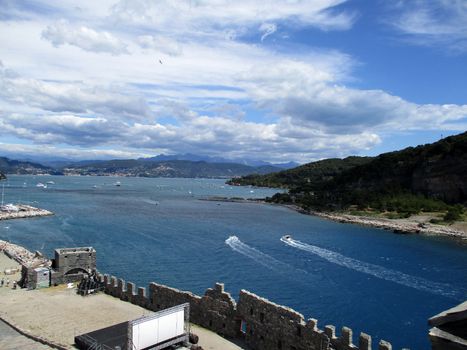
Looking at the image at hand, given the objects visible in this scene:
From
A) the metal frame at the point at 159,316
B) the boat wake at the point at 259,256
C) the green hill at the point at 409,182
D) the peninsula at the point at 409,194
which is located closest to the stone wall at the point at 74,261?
the metal frame at the point at 159,316

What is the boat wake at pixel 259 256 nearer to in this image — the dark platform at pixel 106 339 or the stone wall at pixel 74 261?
the stone wall at pixel 74 261

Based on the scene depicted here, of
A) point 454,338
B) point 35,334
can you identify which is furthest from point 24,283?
point 454,338

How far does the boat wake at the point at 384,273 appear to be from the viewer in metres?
43.3

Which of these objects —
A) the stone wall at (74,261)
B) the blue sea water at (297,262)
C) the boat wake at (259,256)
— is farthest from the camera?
the boat wake at (259,256)

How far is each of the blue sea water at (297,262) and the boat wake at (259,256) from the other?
123mm

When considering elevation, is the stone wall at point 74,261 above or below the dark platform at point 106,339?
above

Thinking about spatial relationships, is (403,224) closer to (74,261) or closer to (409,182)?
(409,182)

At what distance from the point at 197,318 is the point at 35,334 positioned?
9.11 meters

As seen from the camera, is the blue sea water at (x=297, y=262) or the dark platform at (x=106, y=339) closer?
the dark platform at (x=106, y=339)

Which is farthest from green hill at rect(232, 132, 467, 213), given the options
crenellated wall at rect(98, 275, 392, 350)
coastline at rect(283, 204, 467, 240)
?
crenellated wall at rect(98, 275, 392, 350)

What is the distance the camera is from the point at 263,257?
56531 millimetres

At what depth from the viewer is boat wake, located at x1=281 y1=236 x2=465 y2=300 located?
43.3 m

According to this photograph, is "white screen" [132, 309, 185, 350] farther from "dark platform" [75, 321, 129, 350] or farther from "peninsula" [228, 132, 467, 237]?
"peninsula" [228, 132, 467, 237]

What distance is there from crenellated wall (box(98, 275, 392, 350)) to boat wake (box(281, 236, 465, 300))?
24.1 meters
